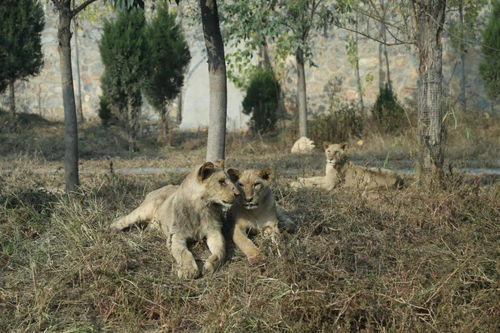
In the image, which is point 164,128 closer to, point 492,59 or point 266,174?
point 492,59

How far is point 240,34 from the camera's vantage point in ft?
52.9

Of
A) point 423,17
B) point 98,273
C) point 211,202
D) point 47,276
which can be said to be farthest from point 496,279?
point 423,17

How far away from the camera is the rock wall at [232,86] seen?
23094 millimetres

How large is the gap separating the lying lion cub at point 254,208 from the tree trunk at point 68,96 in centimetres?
305

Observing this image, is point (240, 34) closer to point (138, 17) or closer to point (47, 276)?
point (138, 17)

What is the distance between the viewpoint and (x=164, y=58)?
20.3m

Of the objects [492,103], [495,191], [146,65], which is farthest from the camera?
[492,103]

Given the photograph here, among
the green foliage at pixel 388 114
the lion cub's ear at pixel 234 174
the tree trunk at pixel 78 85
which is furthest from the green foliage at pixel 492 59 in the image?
the lion cub's ear at pixel 234 174

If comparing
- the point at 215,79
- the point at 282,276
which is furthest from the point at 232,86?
the point at 282,276

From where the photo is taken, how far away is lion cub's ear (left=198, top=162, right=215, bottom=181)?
6184 mm

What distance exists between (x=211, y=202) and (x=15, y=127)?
15.1 metres

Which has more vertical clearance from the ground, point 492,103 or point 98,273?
point 492,103

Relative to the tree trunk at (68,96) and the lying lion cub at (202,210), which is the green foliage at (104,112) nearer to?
the tree trunk at (68,96)

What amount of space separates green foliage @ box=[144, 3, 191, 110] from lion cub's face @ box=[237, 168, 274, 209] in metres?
13.7
